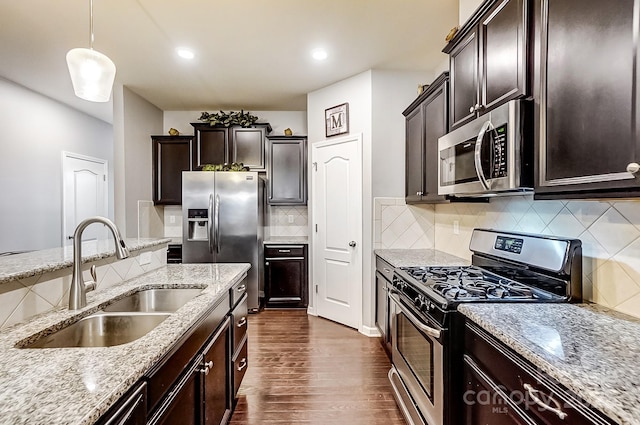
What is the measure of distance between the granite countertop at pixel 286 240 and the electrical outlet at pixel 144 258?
79.0 inches

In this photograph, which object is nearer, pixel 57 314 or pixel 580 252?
pixel 57 314

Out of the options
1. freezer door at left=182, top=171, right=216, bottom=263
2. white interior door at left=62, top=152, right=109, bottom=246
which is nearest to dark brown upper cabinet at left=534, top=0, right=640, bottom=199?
Answer: freezer door at left=182, top=171, right=216, bottom=263

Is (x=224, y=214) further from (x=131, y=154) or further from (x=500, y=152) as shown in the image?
(x=500, y=152)

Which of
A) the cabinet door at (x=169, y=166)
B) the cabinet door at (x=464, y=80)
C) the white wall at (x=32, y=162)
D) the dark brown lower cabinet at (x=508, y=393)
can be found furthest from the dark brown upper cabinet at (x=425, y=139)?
the white wall at (x=32, y=162)

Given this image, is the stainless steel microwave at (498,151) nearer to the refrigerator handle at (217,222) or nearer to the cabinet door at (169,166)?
the refrigerator handle at (217,222)

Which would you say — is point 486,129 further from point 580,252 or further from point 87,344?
point 87,344

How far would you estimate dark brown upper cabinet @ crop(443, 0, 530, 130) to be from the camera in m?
1.41

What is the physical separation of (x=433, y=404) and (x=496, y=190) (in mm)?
1087

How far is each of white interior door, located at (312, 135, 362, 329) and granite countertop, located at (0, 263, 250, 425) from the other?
7.44 ft

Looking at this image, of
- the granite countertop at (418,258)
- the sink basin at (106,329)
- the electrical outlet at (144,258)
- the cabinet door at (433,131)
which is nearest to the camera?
the sink basin at (106,329)

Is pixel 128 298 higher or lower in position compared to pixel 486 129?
lower

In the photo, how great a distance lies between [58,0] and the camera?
2193 mm

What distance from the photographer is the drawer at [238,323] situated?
1.96 meters

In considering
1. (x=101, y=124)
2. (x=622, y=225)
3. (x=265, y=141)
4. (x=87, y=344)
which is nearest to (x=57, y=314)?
(x=87, y=344)
